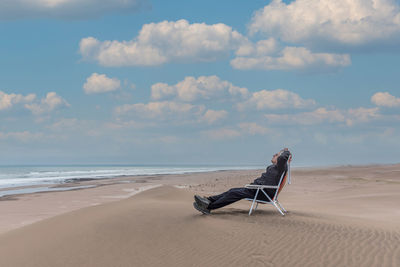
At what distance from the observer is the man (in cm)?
894

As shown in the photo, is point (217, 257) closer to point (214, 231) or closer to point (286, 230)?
point (214, 231)

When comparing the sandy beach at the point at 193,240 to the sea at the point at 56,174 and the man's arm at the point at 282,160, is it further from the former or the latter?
the sea at the point at 56,174

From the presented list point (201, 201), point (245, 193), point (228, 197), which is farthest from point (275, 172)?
point (201, 201)

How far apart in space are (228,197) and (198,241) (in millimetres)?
1974

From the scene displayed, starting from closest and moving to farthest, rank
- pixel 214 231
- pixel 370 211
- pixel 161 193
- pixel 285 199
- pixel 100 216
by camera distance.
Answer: pixel 214 231 → pixel 100 216 → pixel 370 211 → pixel 161 193 → pixel 285 199

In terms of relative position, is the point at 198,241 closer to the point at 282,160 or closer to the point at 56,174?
the point at 282,160

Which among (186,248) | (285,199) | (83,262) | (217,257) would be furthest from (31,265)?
(285,199)

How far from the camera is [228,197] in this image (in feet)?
30.1

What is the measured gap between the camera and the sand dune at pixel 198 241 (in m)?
6.69

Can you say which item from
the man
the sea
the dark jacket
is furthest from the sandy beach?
the sea

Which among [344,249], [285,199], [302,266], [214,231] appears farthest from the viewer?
[285,199]

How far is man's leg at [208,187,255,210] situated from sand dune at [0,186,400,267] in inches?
9.9

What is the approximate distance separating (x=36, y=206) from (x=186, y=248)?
1202 centimetres

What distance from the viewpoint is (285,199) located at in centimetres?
1827
